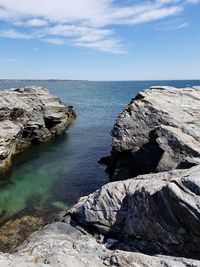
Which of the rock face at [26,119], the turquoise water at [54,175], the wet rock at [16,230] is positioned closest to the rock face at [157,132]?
the turquoise water at [54,175]

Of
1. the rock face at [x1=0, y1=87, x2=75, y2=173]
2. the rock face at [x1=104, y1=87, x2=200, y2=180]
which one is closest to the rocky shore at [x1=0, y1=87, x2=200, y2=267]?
the rock face at [x1=104, y1=87, x2=200, y2=180]

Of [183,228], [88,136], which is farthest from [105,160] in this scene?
[183,228]

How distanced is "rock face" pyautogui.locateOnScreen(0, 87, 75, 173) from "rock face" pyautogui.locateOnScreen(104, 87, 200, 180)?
1574 cm

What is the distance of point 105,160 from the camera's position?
1858 inches

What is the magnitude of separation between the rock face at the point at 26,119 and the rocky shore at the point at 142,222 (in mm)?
21547

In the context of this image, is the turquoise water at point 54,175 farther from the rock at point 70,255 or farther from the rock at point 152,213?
the rock at point 152,213

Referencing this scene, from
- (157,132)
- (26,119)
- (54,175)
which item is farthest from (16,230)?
(26,119)

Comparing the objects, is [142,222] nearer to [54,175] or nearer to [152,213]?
[152,213]

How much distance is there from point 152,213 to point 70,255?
5583mm

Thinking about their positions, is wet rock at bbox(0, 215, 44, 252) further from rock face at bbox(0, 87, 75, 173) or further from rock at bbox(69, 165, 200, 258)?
rock face at bbox(0, 87, 75, 173)

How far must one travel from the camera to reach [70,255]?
1906cm

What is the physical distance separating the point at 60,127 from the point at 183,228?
50.0m

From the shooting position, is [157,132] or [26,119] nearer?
[157,132]

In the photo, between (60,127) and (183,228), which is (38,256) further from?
(60,127)
